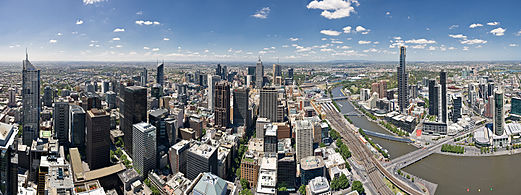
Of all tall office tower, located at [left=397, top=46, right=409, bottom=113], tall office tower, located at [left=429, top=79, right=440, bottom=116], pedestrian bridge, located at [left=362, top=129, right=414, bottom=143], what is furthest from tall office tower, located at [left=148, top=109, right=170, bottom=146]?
tall office tower, located at [left=397, top=46, right=409, bottom=113]

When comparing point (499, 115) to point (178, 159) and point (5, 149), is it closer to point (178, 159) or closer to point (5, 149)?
point (178, 159)

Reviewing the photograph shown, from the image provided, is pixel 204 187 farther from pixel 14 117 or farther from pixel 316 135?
pixel 14 117

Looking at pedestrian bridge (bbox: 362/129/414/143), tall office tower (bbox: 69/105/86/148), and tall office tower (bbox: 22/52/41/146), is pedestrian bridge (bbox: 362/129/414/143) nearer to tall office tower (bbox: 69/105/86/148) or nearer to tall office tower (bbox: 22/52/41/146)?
tall office tower (bbox: 69/105/86/148)

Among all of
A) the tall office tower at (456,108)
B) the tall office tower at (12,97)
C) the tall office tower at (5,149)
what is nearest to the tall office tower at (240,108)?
the tall office tower at (5,149)

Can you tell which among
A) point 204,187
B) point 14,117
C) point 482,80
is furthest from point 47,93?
point 482,80

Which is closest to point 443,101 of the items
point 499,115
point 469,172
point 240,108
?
point 499,115

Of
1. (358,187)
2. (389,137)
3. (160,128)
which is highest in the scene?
(160,128)
